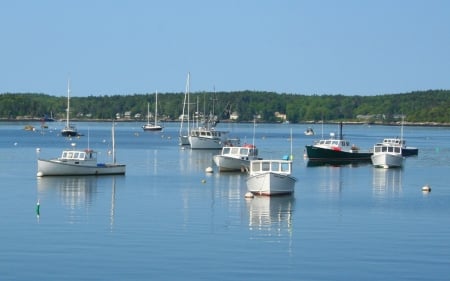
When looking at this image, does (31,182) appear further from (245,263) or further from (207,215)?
(245,263)

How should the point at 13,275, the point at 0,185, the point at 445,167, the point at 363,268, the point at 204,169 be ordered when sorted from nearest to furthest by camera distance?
the point at 13,275
the point at 363,268
the point at 0,185
the point at 204,169
the point at 445,167

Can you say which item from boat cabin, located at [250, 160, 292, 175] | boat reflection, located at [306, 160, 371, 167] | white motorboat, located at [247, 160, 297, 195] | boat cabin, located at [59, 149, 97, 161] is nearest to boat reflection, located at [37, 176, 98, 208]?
boat cabin, located at [59, 149, 97, 161]

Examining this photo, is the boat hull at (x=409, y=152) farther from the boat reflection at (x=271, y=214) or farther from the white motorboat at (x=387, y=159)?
the boat reflection at (x=271, y=214)

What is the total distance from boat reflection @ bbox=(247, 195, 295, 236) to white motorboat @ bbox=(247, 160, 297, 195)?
1.94ft

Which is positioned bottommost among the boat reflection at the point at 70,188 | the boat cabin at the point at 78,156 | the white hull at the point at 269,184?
the boat reflection at the point at 70,188

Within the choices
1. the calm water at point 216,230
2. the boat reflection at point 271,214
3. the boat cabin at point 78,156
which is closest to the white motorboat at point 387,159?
the calm water at point 216,230

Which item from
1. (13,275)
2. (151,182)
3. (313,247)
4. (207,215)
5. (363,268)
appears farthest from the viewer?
(151,182)

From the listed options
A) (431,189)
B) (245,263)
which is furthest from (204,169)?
(245,263)

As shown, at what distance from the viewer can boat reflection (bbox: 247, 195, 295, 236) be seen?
5650cm

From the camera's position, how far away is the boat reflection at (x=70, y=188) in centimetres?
6969

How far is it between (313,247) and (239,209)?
1584 centimetres

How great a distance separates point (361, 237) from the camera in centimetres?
5356

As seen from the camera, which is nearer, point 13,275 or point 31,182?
point 13,275

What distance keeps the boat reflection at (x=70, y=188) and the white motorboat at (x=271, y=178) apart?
10970 mm
